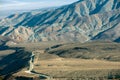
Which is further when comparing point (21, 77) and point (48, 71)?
point (48, 71)

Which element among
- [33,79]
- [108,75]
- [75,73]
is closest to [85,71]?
[75,73]

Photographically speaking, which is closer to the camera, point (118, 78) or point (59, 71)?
point (118, 78)

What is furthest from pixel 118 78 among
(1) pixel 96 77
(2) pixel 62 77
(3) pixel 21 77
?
(3) pixel 21 77

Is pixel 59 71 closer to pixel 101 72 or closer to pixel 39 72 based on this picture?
pixel 39 72

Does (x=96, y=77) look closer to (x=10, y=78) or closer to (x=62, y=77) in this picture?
(x=62, y=77)

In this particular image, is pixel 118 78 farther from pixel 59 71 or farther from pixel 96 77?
pixel 59 71

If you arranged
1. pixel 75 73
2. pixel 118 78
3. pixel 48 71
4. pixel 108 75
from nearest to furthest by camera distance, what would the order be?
1. pixel 118 78
2. pixel 108 75
3. pixel 75 73
4. pixel 48 71

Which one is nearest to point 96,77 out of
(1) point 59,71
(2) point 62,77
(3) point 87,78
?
(3) point 87,78

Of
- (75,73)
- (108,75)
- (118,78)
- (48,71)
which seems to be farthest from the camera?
(48,71)
